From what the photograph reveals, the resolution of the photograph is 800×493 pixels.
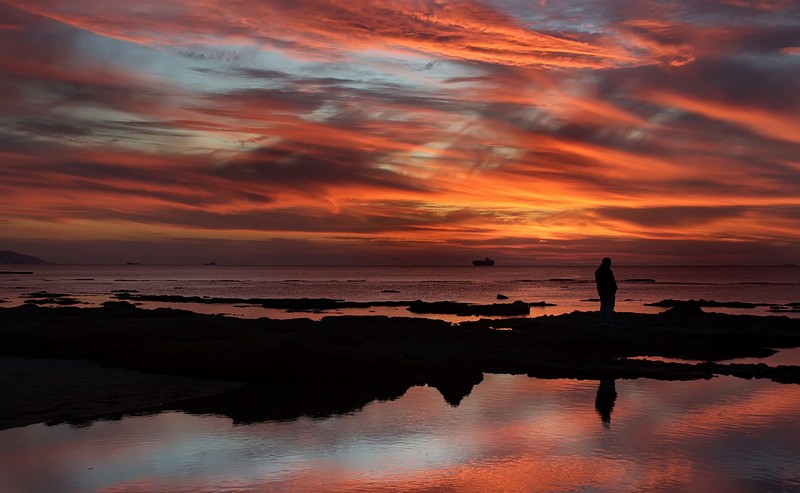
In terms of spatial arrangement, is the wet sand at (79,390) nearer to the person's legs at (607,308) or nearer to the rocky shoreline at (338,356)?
the rocky shoreline at (338,356)

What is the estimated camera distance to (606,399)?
67.1ft

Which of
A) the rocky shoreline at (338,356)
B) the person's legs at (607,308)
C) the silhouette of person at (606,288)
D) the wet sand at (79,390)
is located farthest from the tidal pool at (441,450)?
the person's legs at (607,308)

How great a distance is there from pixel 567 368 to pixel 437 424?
10139 millimetres

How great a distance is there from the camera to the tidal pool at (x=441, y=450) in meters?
12.2

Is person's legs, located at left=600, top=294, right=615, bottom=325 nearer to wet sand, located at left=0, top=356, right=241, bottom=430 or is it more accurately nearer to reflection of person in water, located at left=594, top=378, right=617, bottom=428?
reflection of person in water, located at left=594, top=378, right=617, bottom=428

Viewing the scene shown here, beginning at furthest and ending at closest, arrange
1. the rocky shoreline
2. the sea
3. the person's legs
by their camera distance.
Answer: the person's legs, the rocky shoreline, the sea

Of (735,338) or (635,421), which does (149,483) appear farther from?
(735,338)

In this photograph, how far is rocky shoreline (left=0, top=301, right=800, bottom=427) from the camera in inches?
773

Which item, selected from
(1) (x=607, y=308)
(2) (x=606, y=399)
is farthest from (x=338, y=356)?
(1) (x=607, y=308)

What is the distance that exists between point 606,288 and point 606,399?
14647 mm

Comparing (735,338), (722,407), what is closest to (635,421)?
(722,407)

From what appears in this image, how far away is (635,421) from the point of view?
17453 millimetres

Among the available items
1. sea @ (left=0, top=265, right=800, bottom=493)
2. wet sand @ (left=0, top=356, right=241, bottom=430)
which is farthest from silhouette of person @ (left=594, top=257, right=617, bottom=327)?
wet sand @ (left=0, top=356, right=241, bottom=430)

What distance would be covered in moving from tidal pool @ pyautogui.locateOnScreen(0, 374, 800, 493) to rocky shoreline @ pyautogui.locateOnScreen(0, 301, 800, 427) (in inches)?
68.0
